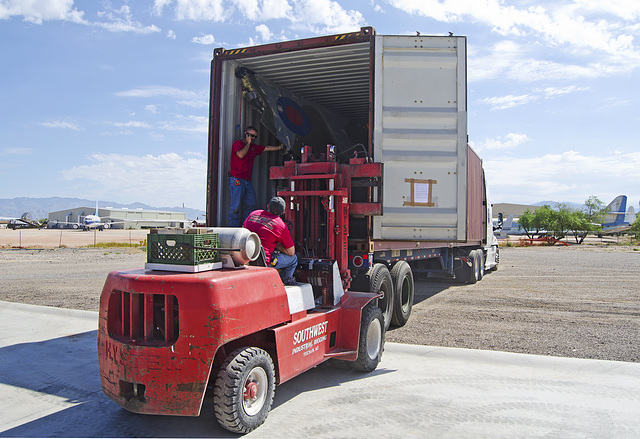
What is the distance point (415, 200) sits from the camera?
6117mm

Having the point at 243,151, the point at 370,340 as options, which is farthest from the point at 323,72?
the point at 370,340

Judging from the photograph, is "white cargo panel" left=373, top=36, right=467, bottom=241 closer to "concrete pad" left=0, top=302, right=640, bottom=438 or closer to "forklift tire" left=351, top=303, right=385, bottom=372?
"forklift tire" left=351, top=303, right=385, bottom=372

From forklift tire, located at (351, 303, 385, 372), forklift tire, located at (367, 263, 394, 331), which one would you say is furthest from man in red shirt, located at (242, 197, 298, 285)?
forklift tire, located at (367, 263, 394, 331)

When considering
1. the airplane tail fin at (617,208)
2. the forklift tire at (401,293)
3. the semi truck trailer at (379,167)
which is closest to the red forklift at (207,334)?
the semi truck trailer at (379,167)

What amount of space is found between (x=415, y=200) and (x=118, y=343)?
3.94 m

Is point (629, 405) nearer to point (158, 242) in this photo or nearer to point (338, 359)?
point (338, 359)

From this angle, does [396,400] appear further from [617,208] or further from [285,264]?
[617,208]

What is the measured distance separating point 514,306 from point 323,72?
6.10m

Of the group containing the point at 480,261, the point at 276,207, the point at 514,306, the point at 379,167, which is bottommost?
the point at 514,306

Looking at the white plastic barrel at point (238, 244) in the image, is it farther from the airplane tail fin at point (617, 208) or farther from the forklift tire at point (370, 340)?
the airplane tail fin at point (617, 208)

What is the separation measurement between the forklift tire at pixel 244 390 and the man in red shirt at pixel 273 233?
3.93ft

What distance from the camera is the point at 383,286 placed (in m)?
7.04

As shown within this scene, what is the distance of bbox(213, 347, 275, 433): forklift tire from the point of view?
343 cm

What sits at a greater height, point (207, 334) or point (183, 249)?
point (183, 249)
